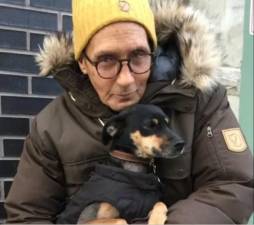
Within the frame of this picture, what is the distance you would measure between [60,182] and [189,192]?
1.86 ft

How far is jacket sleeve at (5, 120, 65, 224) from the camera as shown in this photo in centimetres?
252

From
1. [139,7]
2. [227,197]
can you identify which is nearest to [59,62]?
[139,7]

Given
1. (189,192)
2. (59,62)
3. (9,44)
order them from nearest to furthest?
(189,192) → (59,62) → (9,44)

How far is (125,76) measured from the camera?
2.37 metres

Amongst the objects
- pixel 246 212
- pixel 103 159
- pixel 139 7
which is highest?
pixel 139 7

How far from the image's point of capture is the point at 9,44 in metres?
3.25

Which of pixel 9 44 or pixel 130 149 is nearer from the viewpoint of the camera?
pixel 130 149

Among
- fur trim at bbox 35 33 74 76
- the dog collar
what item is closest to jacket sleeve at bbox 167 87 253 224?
the dog collar

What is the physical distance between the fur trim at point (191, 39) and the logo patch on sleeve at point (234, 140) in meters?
Result: 0.20

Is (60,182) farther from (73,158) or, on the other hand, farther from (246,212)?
(246,212)

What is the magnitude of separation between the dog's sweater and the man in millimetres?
107

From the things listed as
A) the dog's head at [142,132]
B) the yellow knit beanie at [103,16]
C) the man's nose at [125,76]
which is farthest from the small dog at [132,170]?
the yellow knit beanie at [103,16]

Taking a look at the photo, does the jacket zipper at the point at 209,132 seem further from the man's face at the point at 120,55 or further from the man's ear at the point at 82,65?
A: the man's ear at the point at 82,65

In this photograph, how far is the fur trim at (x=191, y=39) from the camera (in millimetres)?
2445
